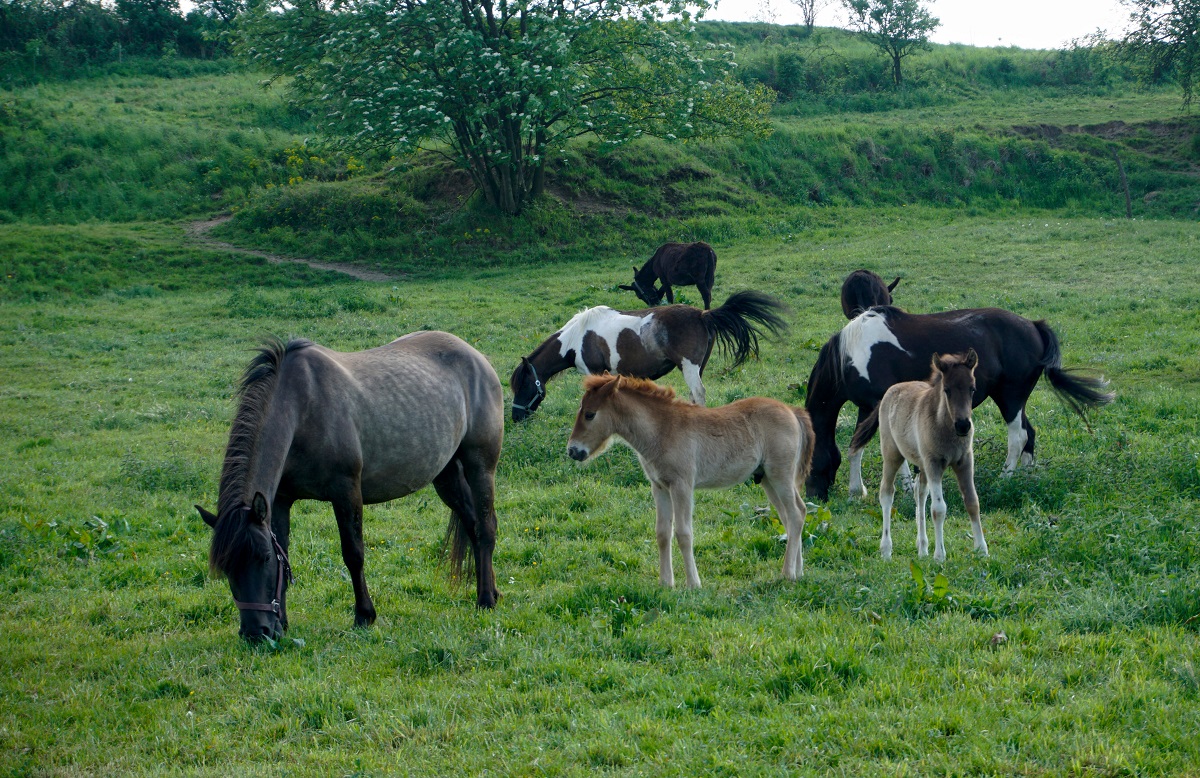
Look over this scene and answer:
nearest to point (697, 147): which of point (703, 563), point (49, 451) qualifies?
point (49, 451)

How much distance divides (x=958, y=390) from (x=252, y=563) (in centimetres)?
502

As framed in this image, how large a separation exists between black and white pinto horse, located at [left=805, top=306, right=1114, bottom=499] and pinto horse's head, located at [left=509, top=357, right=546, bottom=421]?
421 cm

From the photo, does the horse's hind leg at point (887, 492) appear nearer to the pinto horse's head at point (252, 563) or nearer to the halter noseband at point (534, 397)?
the pinto horse's head at point (252, 563)

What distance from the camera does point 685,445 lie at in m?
6.86

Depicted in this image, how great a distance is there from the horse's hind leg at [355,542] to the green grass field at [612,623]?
14 cm

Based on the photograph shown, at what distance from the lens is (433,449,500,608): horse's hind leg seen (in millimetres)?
7164

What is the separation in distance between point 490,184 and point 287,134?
9.98 metres

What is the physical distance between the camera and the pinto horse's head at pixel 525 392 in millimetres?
12516

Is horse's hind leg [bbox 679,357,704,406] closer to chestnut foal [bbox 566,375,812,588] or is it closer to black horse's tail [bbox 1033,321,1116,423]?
black horse's tail [bbox 1033,321,1116,423]

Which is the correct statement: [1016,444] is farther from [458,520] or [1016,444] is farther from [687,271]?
[687,271]

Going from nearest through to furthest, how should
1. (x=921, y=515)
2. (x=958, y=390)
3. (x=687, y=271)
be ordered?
(x=958, y=390) < (x=921, y=515) < (x=687, y=271)

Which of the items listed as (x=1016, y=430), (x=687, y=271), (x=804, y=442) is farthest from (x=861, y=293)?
(x=804, y=442)

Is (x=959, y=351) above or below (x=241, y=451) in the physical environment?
below

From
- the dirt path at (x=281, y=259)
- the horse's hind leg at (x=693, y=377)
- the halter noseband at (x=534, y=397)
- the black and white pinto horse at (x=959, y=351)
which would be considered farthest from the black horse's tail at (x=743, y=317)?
the dirt path at (x=281, y=259)
